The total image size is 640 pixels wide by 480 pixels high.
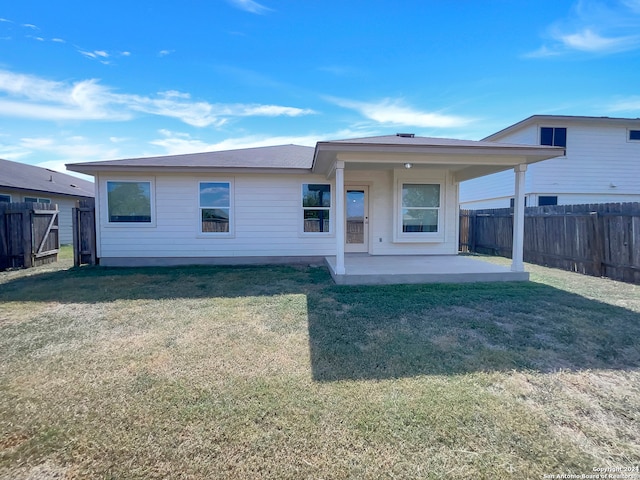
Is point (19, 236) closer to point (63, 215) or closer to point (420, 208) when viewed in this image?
point (63, 215)

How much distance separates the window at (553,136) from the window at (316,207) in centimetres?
1003

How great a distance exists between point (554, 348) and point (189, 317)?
181 inches

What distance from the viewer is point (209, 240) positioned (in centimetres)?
910

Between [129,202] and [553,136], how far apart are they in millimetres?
15839

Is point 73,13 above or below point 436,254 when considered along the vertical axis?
above

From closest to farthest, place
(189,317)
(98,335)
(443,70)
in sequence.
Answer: (98,335) → (189,317) → (443,70)

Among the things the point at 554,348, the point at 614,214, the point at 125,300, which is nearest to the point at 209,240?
the point at 125,300

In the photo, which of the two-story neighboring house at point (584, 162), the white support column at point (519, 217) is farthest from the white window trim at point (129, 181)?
the two-story neighboring house at point (584, 162)

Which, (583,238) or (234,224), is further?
(234,224)

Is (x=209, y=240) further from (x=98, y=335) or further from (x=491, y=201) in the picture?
(x=491, y=201)

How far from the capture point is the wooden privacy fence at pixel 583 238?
21.9 feet

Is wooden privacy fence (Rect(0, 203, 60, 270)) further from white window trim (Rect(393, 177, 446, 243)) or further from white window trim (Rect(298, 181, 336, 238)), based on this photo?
white window trim (Rect(393, 177, 446, 243))

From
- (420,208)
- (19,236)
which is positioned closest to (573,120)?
(420,208)

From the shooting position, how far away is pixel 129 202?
29.3ft
